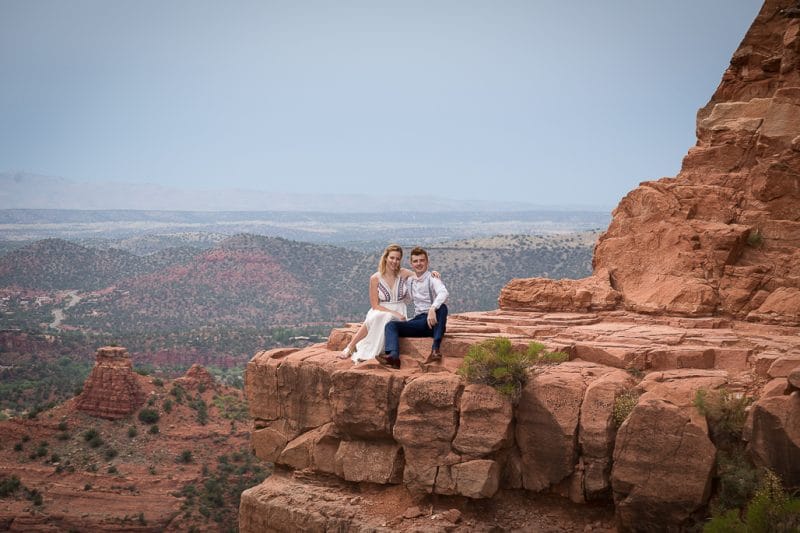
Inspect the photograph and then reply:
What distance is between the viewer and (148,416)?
57438 millimetres

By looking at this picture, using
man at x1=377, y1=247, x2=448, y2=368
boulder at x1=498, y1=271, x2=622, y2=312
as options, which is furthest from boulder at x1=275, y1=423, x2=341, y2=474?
boulder at x1=498, y1=271, x2=622, y2=312

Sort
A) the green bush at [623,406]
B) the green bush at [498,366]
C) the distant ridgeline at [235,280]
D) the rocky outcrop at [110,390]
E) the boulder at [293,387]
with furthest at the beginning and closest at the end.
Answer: the distant ridgeline at [235,280], the rocky outcrop at [110,390], the boulder at [293,387], the green bush at [498,366], the green bush at [623,406]

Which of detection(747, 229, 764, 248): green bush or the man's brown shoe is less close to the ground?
detection(747, 229, 764, 248): green bush

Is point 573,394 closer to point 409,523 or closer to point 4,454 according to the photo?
point 409,523

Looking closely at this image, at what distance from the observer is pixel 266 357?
21.8 metres

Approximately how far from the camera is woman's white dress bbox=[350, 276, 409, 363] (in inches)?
790

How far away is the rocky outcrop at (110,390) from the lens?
5622 centimetres

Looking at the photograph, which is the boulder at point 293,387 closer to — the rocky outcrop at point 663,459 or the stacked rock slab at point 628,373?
the stacked rock slab at point 628,373

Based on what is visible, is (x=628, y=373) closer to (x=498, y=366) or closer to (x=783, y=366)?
(x=498, y=366)

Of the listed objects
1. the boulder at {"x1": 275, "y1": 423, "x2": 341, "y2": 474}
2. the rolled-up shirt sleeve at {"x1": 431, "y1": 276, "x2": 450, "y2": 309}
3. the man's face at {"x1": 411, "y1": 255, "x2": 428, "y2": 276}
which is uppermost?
the man's face at {"x1": 411, "y1": 255, "x2": 428, "y2": 276}

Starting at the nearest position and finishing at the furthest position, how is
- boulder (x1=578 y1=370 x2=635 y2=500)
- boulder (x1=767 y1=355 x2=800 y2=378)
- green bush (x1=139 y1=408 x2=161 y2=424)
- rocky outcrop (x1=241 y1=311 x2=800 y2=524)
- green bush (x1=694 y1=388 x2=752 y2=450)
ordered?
green bush (x1=694 y1=388 x2=752 y2=450), boulder (x1=767 y1=355 x2=800 y2=378), rocky outcrop (x1=241 y1=311 x2=800 y2=524), boulder (x1=578 y1=370 x2=635 y2=500), green bush (x1=139 y1=408 x2=161 y2=424)

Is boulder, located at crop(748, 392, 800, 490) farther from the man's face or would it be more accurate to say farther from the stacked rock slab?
the man's face

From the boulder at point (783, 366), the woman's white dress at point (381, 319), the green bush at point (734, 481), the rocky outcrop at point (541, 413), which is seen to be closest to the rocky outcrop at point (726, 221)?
the rocky outcrop at point (541, 413)

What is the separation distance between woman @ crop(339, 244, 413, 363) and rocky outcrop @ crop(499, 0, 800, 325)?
301 cm
